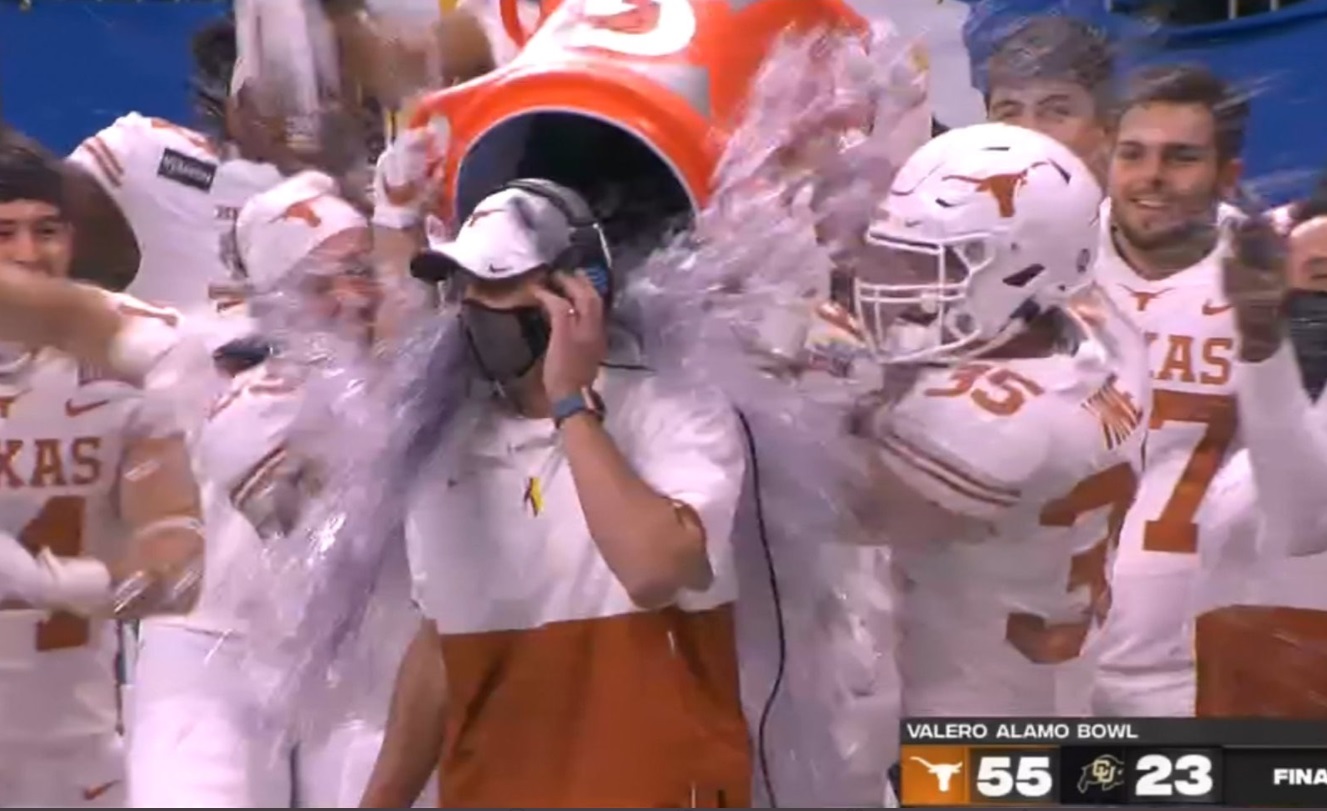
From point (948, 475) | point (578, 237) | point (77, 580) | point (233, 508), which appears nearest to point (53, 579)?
point (77, 580)

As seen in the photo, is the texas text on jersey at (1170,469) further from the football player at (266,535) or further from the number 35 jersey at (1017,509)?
the football player at (266,535)

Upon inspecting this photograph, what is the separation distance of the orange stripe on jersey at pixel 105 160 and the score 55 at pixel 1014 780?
1021 mm

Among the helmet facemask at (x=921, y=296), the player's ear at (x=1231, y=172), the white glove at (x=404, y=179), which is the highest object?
the white glove at (x=404, y=179)

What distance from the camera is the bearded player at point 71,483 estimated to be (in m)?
1.67

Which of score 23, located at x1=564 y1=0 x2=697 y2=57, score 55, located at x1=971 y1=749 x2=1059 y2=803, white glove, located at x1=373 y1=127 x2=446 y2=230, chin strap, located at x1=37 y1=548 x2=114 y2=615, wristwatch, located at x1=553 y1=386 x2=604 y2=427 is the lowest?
score 55, located at x1=971 y1=749 x2=1059 y2=803

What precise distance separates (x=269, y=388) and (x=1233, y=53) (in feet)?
3.21

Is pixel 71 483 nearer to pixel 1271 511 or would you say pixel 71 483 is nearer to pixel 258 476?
pixel 258 476

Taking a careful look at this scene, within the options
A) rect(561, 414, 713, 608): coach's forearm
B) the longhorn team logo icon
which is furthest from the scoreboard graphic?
rect(561, 414, 713, 608): coach's forearm

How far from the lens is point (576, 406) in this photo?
156 centimetres

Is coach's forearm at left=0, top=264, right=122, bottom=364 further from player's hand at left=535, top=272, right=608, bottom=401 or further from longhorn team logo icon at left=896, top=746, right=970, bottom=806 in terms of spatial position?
longhorn team logo icon at left=896, top=746, right=970, bottom=806

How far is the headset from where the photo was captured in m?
1.56

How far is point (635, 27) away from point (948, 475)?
1.67ft

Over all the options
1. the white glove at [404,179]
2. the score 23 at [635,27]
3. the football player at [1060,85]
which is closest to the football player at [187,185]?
the white glove at [404,179]

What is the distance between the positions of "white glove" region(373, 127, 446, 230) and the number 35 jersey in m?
0.49
